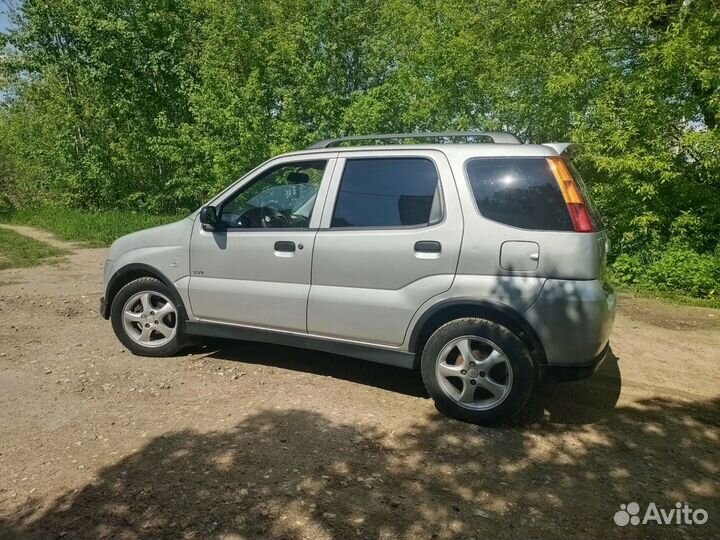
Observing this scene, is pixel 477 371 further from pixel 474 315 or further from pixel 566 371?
pixel 566 371

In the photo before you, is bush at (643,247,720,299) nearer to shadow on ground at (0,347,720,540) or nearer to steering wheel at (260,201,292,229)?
shadow on ground at (0,347,720,540)

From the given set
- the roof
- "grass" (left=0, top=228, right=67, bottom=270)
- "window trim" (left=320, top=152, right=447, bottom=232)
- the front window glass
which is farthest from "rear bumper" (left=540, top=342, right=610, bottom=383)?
"grass" (left=0, top=228, right=67, bottom=270)

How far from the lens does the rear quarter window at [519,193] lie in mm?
3676

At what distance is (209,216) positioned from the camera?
466cm

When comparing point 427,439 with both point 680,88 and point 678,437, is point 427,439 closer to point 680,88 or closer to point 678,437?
point 678,437

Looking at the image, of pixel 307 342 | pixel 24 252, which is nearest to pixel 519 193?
pixel 307 342

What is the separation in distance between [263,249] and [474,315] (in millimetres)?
1728

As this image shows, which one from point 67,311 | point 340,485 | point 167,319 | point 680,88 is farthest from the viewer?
A: point 680,88

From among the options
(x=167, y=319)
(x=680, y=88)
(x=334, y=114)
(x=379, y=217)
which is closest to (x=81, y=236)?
(x=334, y=114)

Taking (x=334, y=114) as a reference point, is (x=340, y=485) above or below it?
below

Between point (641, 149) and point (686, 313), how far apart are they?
7.87 feet

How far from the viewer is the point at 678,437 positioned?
3816mm

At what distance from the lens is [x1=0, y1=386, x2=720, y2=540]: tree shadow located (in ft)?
9.05

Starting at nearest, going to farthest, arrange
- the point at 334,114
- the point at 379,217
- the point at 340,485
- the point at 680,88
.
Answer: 1. the point at 340,485
2. the point at 379,217
3. the point at 680,88
4. the point at 334,114
